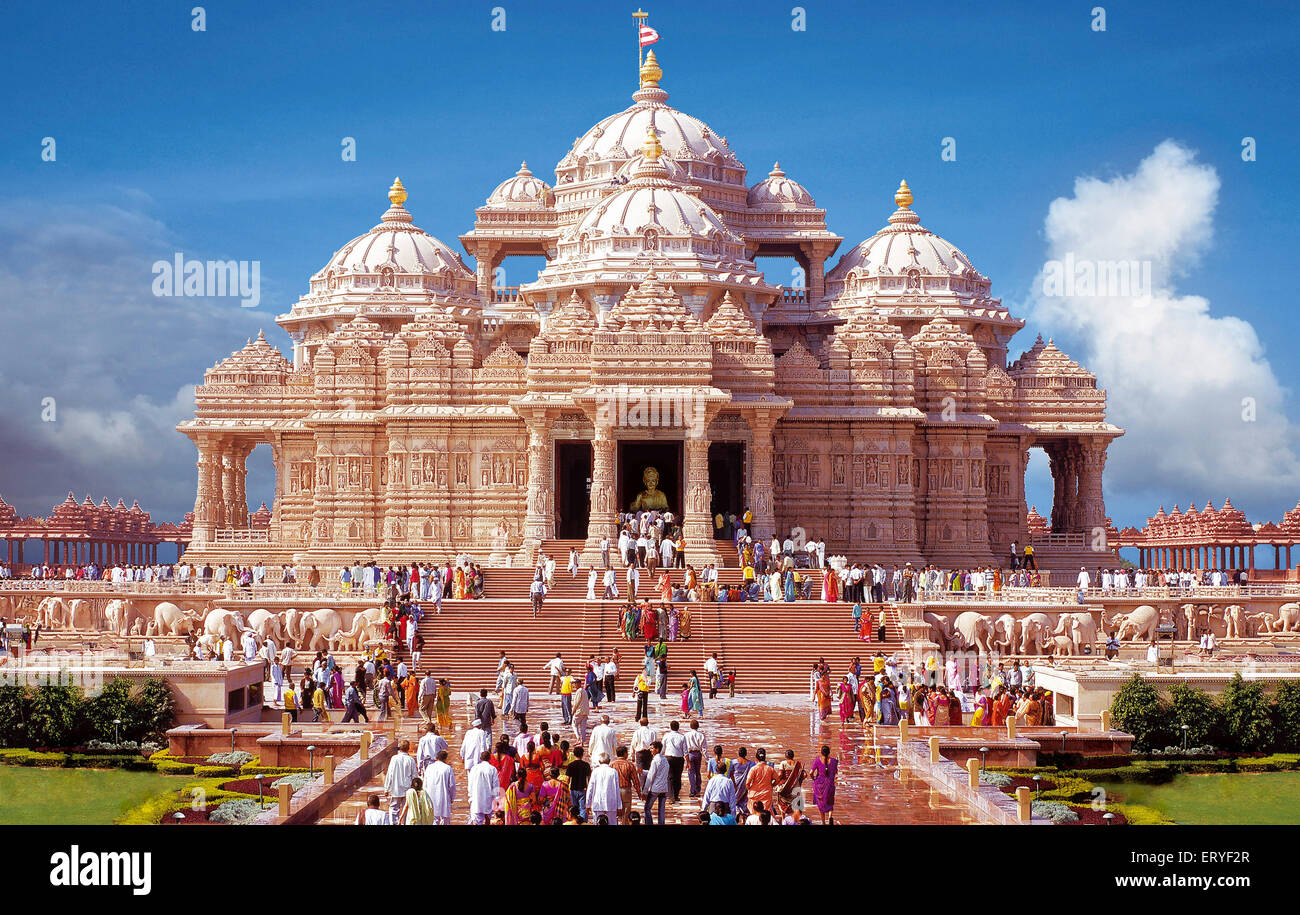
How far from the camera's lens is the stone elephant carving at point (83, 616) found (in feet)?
159

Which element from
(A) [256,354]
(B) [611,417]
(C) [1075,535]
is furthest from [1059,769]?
(A) [256,354]

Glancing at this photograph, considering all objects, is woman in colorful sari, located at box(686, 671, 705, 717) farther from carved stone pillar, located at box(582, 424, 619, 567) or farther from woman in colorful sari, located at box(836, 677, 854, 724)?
carved stone pillar, located at box(582, 424, 619, 567)

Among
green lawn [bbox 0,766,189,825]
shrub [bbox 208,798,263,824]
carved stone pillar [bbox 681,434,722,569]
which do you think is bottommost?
green lawn [bbox 0,766,189,825]

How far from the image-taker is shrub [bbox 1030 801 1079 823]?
2302 cm

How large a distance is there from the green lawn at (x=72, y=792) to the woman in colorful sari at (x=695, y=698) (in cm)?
925

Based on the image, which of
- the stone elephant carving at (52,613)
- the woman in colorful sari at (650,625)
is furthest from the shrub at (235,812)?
the stone elephant carving at (52,613)

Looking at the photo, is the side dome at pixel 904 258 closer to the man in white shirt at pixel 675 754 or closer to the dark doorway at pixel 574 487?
the dark doorway at pixel 574 487

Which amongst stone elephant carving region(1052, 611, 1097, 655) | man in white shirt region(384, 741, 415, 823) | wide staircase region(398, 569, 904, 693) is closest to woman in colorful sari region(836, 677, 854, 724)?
wide staircase region(398, 569, 904, 693)

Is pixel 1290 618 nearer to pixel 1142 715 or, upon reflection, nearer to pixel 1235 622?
pixel 1235 622

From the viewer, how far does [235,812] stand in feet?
77.2

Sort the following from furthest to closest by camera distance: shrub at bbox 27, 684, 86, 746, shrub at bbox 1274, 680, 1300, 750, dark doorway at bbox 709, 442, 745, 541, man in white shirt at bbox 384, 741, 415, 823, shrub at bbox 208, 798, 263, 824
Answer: dark doorway at bbox 709, 442, 745, 541 < shrub at bbox 27, 684, 86, 746 < shrub at bbox 1274, 680, 1300, 750 < shrub at bbox 208, 798, 263, 824 < man in white shirt at bbox 384, 741, 415, 823

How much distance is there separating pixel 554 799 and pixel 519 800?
0.40 meters

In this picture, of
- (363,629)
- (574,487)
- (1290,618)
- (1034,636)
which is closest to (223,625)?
(363,629)

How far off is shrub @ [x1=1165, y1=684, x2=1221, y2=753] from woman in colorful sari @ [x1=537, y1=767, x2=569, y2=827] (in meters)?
14.2
